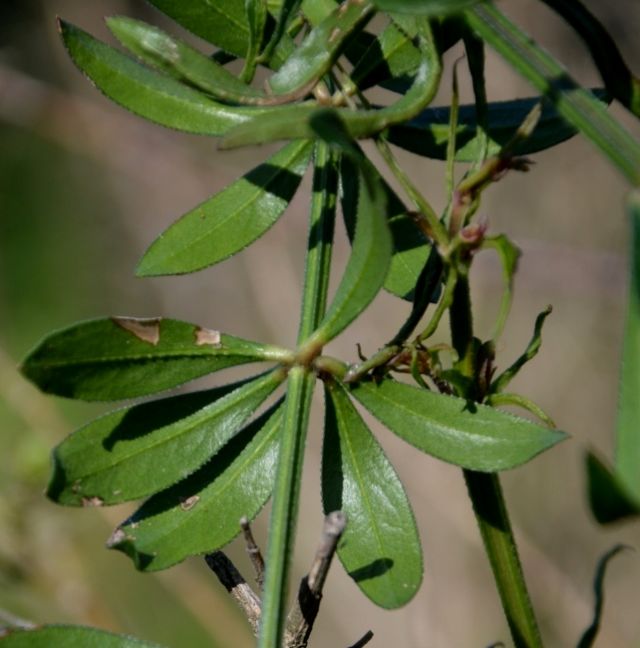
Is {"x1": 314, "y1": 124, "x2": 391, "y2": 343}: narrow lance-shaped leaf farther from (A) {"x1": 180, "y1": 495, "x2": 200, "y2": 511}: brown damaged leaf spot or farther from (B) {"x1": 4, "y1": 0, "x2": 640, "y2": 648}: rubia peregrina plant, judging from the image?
(A) {"x1": 180, "y1": 495, "x2": 200, "y2": 511}: brown damaged leaf spot

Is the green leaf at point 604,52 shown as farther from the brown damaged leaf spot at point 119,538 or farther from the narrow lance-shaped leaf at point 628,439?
the brown damaged leaf spot at point 119,538

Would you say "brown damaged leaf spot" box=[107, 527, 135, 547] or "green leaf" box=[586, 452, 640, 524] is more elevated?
"brown damaged leaf spot" box=[107, 527, 135, 547]

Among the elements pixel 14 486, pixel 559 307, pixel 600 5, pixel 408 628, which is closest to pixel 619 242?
pixel 559 307

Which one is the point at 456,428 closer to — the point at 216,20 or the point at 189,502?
the point at 189,502

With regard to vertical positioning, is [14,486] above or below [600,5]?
below

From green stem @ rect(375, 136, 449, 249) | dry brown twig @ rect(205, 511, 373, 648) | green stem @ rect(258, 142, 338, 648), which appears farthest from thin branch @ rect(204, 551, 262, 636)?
green stem @ rect(375, 136, 449, 249)

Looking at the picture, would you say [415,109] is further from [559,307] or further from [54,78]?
[54,78]
